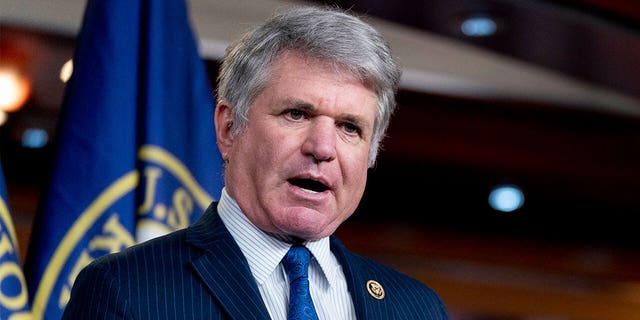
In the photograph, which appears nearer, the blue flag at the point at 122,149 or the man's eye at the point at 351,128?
the man's eye at the point at 351,128

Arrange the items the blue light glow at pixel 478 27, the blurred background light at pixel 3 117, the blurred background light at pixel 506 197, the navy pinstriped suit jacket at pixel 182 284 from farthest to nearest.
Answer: the blurred background light at pixel 506 197
the blurred background light at pixel 3 117
the blue light glow at pixel 478 27
the navy pinstriped suit jacket at pixel 182 284

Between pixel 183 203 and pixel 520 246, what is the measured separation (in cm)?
496

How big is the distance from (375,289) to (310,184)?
8.5 inches

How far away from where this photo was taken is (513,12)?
157 inches

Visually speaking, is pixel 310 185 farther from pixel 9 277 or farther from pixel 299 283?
pixel 9 277

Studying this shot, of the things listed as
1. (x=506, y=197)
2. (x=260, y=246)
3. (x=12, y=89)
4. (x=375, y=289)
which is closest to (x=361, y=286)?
(x=375, y=289)

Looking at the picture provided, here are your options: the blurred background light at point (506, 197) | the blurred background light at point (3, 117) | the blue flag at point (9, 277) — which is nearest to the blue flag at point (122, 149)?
the blue flag at point (9, 277)

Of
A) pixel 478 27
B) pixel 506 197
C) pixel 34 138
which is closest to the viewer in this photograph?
pixel 478 27

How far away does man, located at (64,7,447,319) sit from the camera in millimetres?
1418

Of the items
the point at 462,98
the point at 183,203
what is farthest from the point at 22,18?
the point at 183,203

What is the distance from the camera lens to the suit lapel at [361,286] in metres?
1.54

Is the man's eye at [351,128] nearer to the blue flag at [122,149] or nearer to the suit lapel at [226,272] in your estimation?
the suit lapel at [226,272]

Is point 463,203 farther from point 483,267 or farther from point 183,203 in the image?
point 183,203

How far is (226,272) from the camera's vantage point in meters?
1.46
